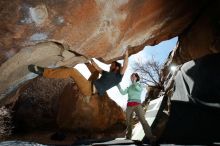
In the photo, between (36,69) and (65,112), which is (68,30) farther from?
(65,112)

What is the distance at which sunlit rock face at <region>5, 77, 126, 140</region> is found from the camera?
614 inches

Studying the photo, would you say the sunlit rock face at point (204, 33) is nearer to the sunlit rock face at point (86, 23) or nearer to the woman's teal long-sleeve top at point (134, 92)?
the sunlit rock face at point (86, 23)

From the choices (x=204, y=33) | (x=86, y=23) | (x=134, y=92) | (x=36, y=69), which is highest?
(x=204, y=33)

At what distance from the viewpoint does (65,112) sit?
1602 cm

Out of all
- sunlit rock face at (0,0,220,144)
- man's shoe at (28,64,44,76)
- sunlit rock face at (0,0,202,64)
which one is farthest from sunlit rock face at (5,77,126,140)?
man's shoe at (28,64,44,76)

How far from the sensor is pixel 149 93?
562 inches

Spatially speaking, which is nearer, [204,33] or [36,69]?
[36,69]

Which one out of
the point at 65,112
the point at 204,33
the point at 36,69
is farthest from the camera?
the point at 65,112

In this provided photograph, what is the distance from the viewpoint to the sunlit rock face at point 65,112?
1559 cm

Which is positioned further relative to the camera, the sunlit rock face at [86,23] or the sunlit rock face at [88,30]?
the sunlit rock face at [88,30]

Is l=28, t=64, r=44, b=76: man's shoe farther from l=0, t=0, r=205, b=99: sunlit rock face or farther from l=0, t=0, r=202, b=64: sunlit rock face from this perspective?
l=0, t=0, r=202, b=64: sunlit rock face

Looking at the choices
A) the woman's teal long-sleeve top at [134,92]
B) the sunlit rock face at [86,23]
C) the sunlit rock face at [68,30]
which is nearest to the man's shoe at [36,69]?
the sunlit rock face at [68,30]

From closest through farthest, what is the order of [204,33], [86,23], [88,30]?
[86,23], [88,30], [204,33]

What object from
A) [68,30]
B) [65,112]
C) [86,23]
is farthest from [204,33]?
[65,112]
